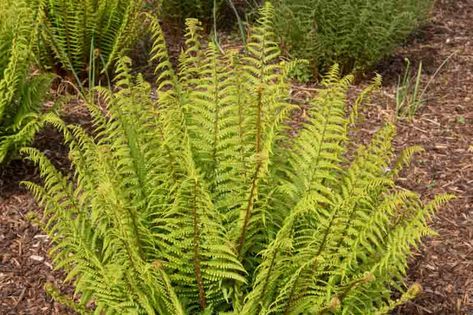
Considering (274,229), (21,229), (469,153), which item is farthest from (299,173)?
(469,153)

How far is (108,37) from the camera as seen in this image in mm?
4840

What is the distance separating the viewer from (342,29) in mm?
4965

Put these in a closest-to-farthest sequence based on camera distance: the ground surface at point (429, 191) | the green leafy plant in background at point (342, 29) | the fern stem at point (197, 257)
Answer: the fern stem at point (197, 257) → the ground surface at point (429, 191) → the green leafy plant in background at point (342, 29)

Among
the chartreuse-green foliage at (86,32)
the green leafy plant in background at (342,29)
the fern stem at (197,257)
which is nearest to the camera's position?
the fern stem at (197,257)

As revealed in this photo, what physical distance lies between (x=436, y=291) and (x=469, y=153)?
4.39ft

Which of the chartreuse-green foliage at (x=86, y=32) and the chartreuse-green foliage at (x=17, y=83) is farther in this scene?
the chartreuse-green foliage at (x=86, y=32)

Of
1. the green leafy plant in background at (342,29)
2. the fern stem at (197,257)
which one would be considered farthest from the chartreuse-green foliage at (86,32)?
the fern stem at (197,257)

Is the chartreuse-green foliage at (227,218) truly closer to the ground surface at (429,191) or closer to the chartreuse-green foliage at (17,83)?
the ground surface at (429,191)

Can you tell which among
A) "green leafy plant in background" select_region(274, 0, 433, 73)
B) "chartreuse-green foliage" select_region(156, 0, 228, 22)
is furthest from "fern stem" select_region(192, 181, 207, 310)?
"chartreuse-green foliage" select_region(156, 0, 228, 22)

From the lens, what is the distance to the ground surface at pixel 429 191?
3400 millimetres

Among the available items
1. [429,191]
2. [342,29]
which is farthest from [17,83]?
[429,191]

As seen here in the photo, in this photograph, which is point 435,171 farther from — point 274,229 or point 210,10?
point 210,10

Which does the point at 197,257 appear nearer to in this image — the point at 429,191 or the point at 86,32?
the point at 429,191

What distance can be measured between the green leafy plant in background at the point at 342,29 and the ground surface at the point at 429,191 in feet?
1.26
